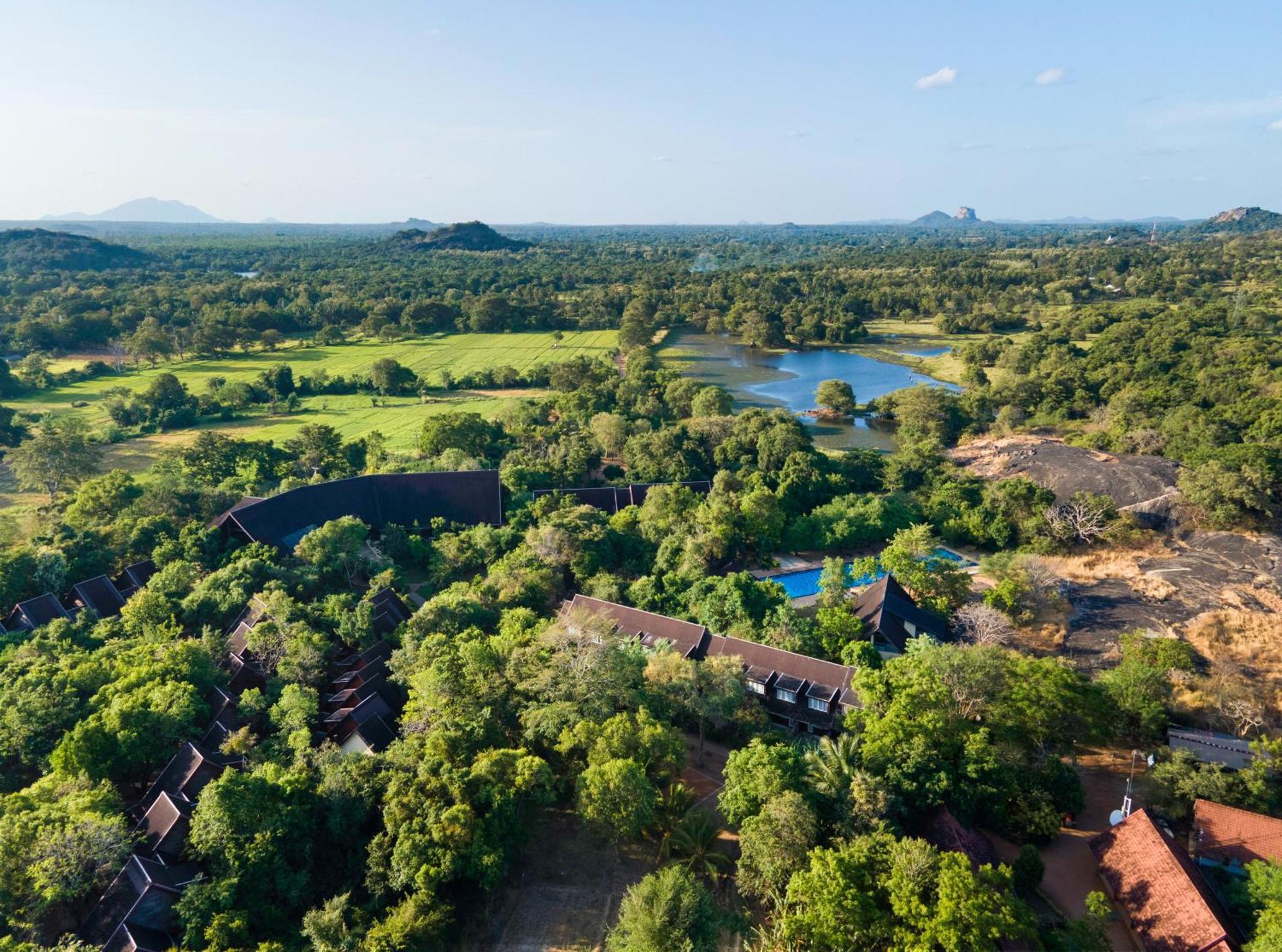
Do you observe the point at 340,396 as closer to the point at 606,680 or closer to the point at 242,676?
the point at 242,676

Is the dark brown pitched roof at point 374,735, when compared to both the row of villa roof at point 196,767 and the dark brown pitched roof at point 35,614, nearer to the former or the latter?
the row of villa roof at point 196,767

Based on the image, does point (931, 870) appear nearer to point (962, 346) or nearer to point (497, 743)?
point (497, 743)

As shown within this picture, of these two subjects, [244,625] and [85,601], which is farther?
[85,601]

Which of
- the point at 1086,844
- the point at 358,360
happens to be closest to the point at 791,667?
the point at 1086,844

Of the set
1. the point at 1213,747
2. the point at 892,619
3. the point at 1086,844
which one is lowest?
the point at 1086,844

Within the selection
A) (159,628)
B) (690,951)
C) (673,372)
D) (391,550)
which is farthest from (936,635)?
(673,372)

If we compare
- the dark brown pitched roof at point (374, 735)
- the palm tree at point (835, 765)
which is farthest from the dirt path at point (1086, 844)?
the dark brown pitched roof at point (374, 735)
